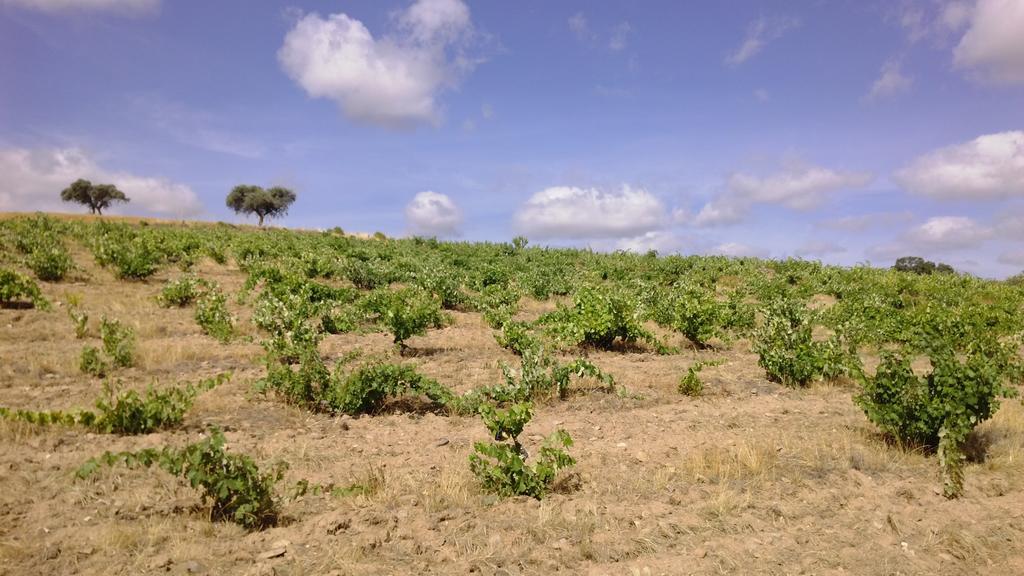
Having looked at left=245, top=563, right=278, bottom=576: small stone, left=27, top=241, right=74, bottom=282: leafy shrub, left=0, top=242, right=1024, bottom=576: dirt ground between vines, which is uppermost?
left=27, top=241, right=74, bottom=282: leafy shrub

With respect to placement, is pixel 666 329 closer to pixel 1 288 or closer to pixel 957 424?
pixel 957 424

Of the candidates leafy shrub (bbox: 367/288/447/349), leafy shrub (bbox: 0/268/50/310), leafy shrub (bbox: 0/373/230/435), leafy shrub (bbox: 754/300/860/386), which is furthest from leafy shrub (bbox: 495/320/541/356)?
leafy shrub (bbox: 0/268/50/310)

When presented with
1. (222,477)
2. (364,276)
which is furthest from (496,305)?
(222,477)

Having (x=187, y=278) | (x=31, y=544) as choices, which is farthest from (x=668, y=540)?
(x=187, y=278)

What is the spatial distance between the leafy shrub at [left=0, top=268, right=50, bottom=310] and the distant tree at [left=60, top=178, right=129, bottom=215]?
6165 centimetres

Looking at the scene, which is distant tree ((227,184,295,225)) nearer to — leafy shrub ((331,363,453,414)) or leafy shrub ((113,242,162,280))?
leafy shrub ((113,242,162,280))

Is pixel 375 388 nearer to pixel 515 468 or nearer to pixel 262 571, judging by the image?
pixel 515 468

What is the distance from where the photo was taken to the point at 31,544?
375cm

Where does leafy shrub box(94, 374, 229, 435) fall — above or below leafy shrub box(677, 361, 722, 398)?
below

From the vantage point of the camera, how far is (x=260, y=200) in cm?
6494

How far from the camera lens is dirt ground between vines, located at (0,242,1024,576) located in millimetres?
3848

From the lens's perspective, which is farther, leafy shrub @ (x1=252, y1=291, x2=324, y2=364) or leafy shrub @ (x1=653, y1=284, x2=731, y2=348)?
leafy shrub @ (x1=653, y1=284, x2=731, y2=348)

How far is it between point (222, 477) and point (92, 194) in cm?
7202

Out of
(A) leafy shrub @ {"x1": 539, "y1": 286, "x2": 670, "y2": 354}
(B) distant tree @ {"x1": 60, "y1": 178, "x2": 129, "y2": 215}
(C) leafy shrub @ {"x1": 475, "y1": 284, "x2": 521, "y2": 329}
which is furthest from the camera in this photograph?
(B) distant tree @ {"x1": 60, "y1": 178, "x2": 129, "y2": 215}
